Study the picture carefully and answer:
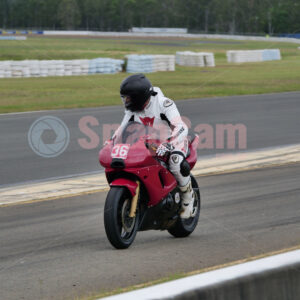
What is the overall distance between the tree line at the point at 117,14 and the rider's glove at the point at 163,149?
145364 millimetres

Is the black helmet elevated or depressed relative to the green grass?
elevated

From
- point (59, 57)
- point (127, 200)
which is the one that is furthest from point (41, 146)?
point (59, 57)

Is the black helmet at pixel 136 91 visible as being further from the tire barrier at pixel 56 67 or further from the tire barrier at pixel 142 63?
the tire barrier at pixel 142 63

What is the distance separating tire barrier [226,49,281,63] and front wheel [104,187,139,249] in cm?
4320

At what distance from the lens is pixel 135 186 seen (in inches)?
229

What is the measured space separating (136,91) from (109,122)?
1230 cm

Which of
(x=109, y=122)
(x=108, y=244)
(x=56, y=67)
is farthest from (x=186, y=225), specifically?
(x=56, y=67)

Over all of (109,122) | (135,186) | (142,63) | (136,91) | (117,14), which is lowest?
(117,14)

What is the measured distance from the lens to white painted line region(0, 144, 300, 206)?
9539mm

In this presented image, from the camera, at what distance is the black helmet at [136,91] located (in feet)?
19.9

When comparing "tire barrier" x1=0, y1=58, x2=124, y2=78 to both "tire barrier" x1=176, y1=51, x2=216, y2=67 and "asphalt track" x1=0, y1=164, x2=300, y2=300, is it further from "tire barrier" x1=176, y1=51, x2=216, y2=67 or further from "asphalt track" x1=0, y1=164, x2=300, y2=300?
"asphalt track" x1=0, y1=164, x2=300, y2=300

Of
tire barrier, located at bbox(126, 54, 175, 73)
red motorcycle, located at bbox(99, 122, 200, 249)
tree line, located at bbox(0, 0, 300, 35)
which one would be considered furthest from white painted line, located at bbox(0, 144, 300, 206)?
tree line, located at bbox(0, 0, 300, 35)

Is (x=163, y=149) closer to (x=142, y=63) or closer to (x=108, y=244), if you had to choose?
(x=108, y=244)

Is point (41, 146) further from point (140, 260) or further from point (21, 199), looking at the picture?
point (140, 260)
